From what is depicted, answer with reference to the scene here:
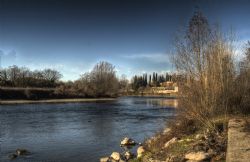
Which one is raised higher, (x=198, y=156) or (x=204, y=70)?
(x=204, y=70)

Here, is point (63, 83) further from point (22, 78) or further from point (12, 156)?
point (12, 156)

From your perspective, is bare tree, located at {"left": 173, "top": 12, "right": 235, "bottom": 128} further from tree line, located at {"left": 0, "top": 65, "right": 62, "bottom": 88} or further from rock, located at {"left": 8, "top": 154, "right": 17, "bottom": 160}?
tree line, located at {"left": 0, "top": 65, "right": 62, "bottom": 88}

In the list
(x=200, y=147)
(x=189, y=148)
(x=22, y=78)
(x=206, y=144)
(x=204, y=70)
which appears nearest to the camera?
(x=200, y=147)

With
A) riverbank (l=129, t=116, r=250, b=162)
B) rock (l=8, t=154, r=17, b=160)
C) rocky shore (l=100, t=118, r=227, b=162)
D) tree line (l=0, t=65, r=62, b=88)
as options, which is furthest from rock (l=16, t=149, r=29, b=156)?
tree line (l=0, t=65, r=62, b=88)

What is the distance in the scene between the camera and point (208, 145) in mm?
11016

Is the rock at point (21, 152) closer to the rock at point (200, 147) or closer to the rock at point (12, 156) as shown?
the rock at point (12, 156)

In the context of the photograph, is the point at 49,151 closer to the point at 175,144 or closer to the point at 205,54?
the point at 175,144

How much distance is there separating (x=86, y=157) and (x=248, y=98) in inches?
349

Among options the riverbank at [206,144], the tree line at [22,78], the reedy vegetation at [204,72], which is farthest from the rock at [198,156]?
Answer: the tree line at [22,78]

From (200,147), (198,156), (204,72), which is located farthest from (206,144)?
(204,72)

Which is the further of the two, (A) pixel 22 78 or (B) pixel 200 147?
(A) pixel 22 78

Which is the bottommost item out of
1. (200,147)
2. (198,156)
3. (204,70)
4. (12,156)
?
(12,156)

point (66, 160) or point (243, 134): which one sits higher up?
point (243, 134)

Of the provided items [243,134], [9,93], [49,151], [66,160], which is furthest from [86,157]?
[9,93]
